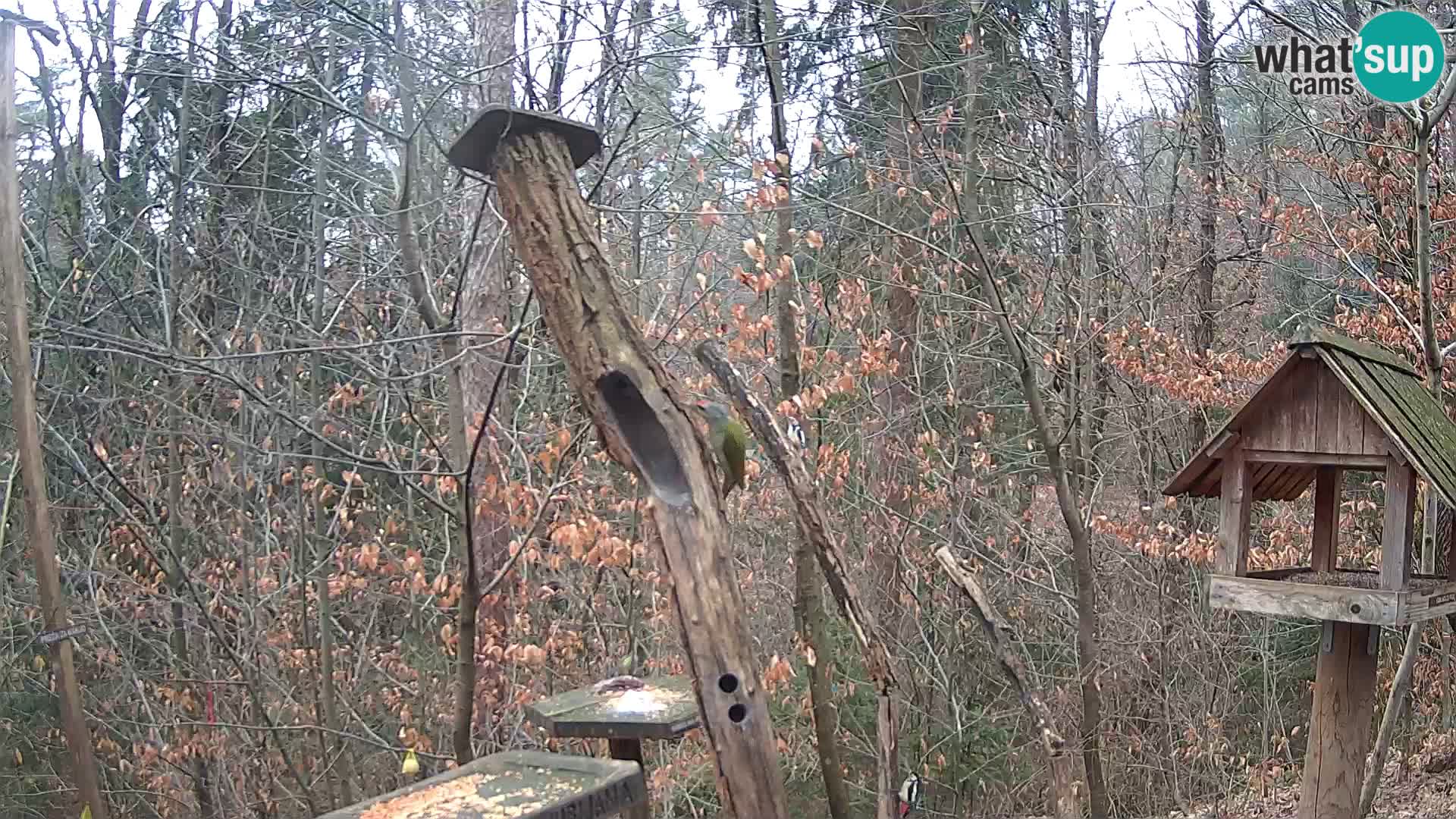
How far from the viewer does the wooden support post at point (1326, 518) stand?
3.88 meters

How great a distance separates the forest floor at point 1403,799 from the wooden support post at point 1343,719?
4149 mm

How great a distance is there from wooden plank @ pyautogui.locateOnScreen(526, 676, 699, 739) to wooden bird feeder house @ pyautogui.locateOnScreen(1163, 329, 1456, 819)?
174 centimetres

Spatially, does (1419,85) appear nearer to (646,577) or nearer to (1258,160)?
(1258,160)

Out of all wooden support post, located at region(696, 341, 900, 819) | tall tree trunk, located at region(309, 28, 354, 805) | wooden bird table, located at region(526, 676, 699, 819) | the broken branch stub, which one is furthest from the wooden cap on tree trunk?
tall tree trunk, located at region(309, 28, 354, 805)

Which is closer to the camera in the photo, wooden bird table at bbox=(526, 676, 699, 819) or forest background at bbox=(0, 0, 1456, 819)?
wooden bird table at bbox=(526, 676, 699, 819)

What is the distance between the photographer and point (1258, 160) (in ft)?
28.5

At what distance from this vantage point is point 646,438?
9.97 feet

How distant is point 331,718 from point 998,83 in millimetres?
6109

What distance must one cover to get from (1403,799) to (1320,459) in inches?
222

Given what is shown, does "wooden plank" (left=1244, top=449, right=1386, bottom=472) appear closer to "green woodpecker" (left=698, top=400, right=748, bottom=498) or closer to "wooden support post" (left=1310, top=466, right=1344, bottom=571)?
"wooden support post" (left=1310, top=466, right=1344, bottom=571)

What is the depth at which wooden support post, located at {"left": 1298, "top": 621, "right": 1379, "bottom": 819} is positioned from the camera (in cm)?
363

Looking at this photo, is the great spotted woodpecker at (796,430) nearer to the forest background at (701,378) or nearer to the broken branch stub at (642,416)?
the forest background at (701,378)

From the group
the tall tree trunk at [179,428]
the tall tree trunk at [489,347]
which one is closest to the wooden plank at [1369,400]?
the tall tree trunk at [489,347]

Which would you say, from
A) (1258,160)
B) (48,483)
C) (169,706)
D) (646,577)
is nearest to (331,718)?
(169,706)
